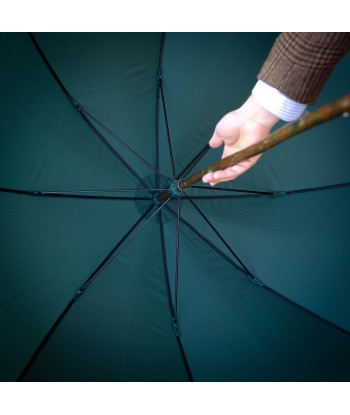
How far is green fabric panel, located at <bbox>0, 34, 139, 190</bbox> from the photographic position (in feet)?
5.08

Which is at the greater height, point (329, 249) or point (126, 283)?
point (329, 249)

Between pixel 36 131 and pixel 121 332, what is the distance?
111 centimetres

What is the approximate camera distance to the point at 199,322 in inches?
73.7

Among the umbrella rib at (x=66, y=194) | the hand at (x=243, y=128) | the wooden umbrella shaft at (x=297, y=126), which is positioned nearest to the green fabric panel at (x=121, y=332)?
the umbrella rib at (x=66, y=194)

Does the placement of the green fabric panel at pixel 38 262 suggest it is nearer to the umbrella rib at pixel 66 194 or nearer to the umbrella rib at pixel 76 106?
the umbrella rib at pixel 66 194

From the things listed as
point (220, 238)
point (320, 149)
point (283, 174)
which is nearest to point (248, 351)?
point (220, 238)

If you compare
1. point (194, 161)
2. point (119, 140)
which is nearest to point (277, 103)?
point (194, 161)

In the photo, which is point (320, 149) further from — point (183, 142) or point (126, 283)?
point (126, 283)

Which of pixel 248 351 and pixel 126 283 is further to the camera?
pixel 248 351

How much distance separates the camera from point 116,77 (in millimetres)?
1805

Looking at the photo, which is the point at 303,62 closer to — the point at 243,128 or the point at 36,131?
the point at 243,128

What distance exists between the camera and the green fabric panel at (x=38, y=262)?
1.51 metres

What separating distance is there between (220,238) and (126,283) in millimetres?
611

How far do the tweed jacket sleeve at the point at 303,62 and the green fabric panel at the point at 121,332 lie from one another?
3.53 ft
